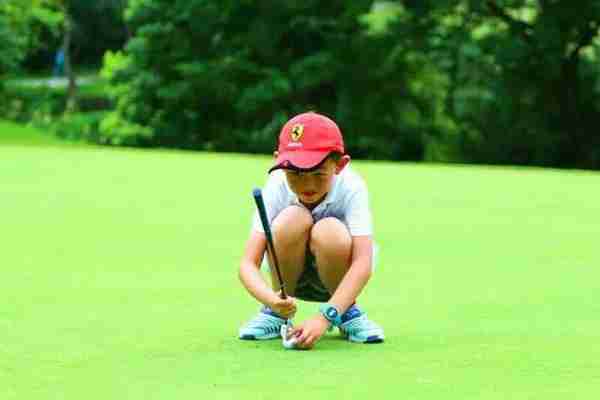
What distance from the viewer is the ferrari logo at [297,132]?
464cm

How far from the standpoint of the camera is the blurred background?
95.8 feet

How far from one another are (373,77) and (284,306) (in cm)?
2654

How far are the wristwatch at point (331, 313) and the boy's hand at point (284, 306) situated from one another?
0.13m

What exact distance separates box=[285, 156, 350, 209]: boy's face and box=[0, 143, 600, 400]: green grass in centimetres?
51

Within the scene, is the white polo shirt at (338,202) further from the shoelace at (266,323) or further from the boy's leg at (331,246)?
the shoelace at (266,323)

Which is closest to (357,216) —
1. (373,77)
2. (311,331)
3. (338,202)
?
(338,202)

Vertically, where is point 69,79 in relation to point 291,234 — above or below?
below

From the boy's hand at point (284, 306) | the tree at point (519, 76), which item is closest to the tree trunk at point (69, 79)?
the tree at point (519, 76)

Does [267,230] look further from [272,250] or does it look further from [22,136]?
[22,136]

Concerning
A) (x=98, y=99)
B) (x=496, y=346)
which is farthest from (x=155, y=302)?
(x=98, y=99)

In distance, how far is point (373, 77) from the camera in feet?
101

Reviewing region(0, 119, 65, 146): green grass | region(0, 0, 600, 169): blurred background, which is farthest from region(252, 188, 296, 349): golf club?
region(0, 0, 600, 169): blurred background

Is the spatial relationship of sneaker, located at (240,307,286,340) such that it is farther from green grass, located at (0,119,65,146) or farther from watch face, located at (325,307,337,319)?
green grass, located at (0,119,65,146)

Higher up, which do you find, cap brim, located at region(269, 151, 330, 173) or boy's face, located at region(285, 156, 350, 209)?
cap brim, located at region(269, 151, 330, 173)
